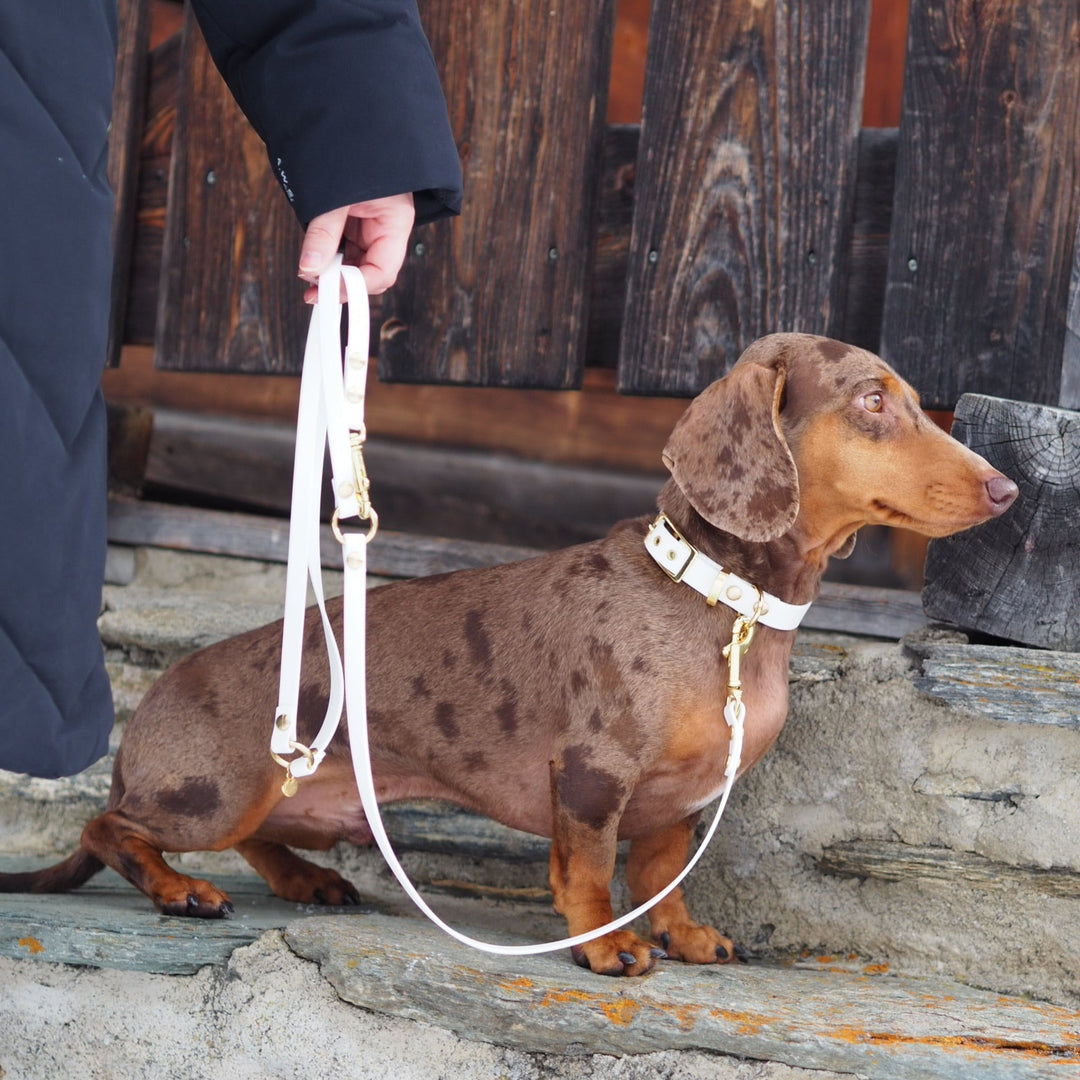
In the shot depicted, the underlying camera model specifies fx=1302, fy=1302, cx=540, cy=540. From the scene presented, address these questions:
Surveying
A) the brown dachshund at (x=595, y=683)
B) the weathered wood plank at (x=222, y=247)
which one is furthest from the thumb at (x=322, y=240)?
the weathered wood plank at (x=222, y=247)

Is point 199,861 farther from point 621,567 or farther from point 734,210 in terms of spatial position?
point 734,210

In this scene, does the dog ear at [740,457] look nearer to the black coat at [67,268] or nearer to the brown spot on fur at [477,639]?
the brown spot on fur at [477,639]

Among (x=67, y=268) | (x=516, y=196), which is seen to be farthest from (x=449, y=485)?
(x=67, y=268)

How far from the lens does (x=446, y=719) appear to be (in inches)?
92.7

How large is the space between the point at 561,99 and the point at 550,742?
1.50m

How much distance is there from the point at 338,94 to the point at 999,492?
1.16 m

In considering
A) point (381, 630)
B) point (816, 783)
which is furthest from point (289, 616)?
point (816, 783)

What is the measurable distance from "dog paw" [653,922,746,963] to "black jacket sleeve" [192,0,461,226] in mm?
1336

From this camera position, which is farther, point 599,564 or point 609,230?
point 609,230

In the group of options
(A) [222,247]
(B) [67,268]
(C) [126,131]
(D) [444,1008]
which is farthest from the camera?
(C) [126,131]

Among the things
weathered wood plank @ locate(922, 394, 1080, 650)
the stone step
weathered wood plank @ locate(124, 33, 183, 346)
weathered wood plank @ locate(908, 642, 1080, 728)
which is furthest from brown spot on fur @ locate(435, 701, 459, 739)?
weathered wood plank @ locate(124, 33, 183, 346)

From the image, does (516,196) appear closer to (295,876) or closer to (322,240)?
(322,240)

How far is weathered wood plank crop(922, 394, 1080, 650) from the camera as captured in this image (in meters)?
2.37

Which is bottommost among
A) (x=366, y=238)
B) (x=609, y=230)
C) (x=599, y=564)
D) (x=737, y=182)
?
(x=599, y=564)
